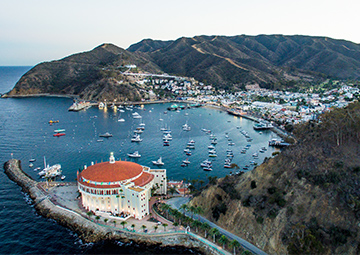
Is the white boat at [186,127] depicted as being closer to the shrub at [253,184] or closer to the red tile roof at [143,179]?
the red tile roof at [143,179]

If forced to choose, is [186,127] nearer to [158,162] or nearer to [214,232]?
[158,162]

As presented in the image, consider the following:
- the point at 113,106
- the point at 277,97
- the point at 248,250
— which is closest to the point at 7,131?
the point at 113,106

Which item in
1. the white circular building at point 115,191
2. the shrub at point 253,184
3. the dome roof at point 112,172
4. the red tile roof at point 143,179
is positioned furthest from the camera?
the red tile roof at point 143,179

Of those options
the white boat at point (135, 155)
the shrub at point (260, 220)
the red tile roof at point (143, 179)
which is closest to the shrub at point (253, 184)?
the shrub at point (260, 220)

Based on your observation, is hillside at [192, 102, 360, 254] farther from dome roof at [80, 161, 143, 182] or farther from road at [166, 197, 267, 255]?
dome roof at [80, 161, 143, 182]

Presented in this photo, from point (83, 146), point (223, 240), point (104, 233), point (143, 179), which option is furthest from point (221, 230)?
point (83, 146)

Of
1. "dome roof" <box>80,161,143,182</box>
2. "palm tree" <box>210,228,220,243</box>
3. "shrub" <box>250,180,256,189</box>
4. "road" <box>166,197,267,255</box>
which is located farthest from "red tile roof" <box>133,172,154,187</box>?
"shrub" <box>250,180,256,189</box>

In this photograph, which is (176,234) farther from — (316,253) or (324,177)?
(324,177)
